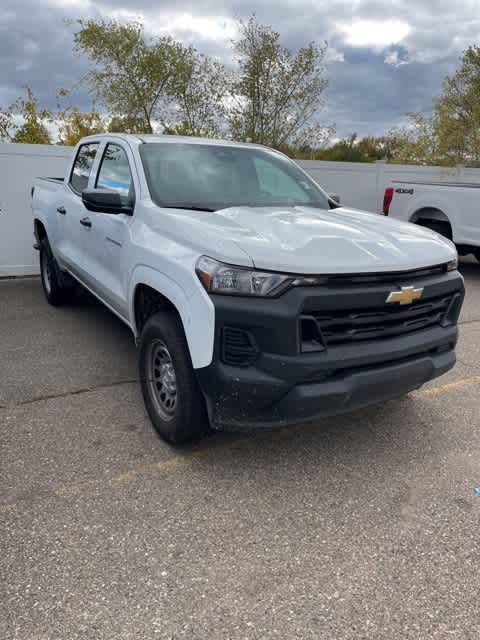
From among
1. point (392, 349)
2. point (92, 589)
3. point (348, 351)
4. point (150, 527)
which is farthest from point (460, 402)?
point (92, 589)

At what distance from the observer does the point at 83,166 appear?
17.1 ft

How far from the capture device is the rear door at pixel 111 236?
3.75 meters

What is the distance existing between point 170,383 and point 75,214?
2.46 meters

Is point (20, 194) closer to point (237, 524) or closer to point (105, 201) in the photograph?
point (105, 201)

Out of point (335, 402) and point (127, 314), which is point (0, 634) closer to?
point (335, 402)

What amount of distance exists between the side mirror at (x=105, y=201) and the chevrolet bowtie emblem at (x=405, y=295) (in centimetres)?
181

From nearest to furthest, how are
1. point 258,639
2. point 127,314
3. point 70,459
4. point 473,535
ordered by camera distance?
point 258,639 < point 473,535 < point 70,459 < point 127,314

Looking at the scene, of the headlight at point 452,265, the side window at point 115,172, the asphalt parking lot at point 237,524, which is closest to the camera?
the asphalt parking lot at point 237,524

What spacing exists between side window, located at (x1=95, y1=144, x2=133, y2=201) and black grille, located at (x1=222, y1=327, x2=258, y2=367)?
1.53m

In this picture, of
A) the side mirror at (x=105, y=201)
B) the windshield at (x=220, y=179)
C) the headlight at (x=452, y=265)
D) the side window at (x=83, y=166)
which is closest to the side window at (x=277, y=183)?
the windshield at (x=220, y=179)

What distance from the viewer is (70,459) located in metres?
3.11

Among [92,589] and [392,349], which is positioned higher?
[392,349]

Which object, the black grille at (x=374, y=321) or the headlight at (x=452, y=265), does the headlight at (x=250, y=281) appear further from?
the headlight at (x=452, y=265)

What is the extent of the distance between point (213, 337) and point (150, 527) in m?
0.94
